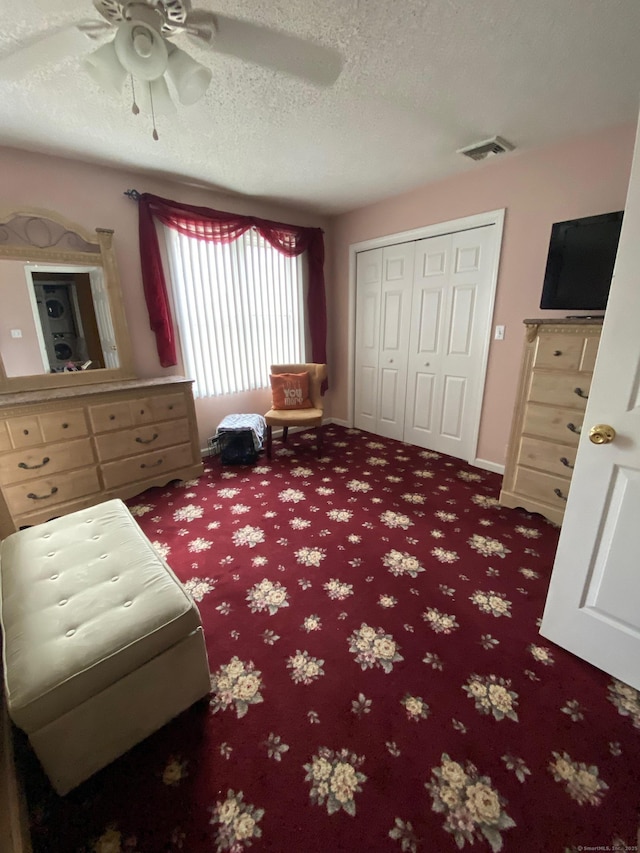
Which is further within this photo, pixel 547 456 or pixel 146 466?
pixel 146 466

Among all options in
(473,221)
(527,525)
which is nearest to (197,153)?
(473,221)

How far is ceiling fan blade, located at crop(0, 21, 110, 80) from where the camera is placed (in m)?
1.29

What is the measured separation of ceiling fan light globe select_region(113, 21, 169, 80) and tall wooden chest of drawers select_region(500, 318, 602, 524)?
213 centimetres

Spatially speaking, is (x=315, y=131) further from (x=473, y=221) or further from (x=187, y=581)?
(x=187, y=581)

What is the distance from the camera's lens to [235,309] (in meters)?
3.43

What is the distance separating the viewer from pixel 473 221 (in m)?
2.78

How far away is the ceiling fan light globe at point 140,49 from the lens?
1.17 meters

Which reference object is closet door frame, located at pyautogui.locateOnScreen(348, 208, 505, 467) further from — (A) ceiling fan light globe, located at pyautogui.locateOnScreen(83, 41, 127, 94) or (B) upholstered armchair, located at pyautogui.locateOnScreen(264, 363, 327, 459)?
(A) ceiling fan light globe, located at pyautogui.locateOnScreen(83, 41, 127, 94)

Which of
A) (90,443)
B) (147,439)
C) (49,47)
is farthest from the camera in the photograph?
(147,439)

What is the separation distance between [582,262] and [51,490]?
367 cm

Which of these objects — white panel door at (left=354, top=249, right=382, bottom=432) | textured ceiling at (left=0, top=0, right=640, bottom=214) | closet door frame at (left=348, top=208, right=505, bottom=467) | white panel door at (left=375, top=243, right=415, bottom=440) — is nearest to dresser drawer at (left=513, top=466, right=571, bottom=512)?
closet door frame at (left=348, top=208, right=505, bottom=467)

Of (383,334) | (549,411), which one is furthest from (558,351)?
(383,334)

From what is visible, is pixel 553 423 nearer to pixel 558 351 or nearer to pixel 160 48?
pixel 558 351

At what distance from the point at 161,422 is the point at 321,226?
9.26 ft
